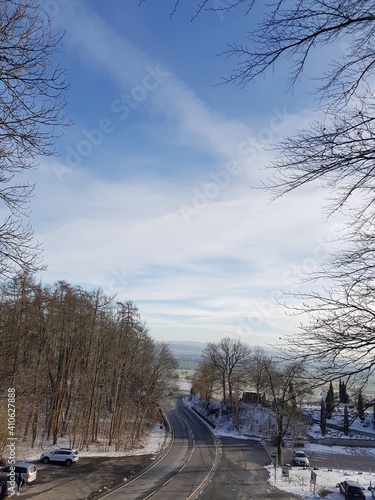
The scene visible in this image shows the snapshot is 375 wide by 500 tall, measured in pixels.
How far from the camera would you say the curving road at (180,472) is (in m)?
18.0

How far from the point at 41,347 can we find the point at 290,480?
19.1 m

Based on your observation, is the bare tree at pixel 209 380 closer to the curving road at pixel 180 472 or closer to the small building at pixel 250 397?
the small building at pixel 250 397

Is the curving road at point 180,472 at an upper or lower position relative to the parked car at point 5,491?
lower

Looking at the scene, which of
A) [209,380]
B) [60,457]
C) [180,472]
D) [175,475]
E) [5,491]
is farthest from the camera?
[209,380]

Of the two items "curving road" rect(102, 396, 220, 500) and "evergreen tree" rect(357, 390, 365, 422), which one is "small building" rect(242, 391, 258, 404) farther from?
"evergreen tree" rect(357, 390, 365, 422)

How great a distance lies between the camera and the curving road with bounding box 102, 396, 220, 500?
59.1 feet

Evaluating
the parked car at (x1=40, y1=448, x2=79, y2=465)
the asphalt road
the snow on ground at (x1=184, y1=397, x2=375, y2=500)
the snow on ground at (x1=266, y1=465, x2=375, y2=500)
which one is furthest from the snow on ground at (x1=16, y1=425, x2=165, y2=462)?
the snow on ground at (x1=266, y1=465, x2=375, y2=500)

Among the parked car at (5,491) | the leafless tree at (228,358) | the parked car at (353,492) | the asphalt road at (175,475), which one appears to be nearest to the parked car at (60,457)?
the asphalt road at (175,475)

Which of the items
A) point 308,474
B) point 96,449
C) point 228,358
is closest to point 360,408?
point 308,474

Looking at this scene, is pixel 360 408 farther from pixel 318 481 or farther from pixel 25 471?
pixel 318 481

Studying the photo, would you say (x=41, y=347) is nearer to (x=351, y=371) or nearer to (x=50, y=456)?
(x=50, y=456)

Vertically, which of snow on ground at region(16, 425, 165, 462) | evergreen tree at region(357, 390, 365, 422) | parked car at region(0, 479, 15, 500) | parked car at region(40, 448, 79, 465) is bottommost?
snow on ground at region(16, 425, 165, 462)

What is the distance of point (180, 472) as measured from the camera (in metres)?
23.1

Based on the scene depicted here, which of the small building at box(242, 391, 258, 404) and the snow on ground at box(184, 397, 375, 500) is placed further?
the small building at box(242, 391, 258, 404)
